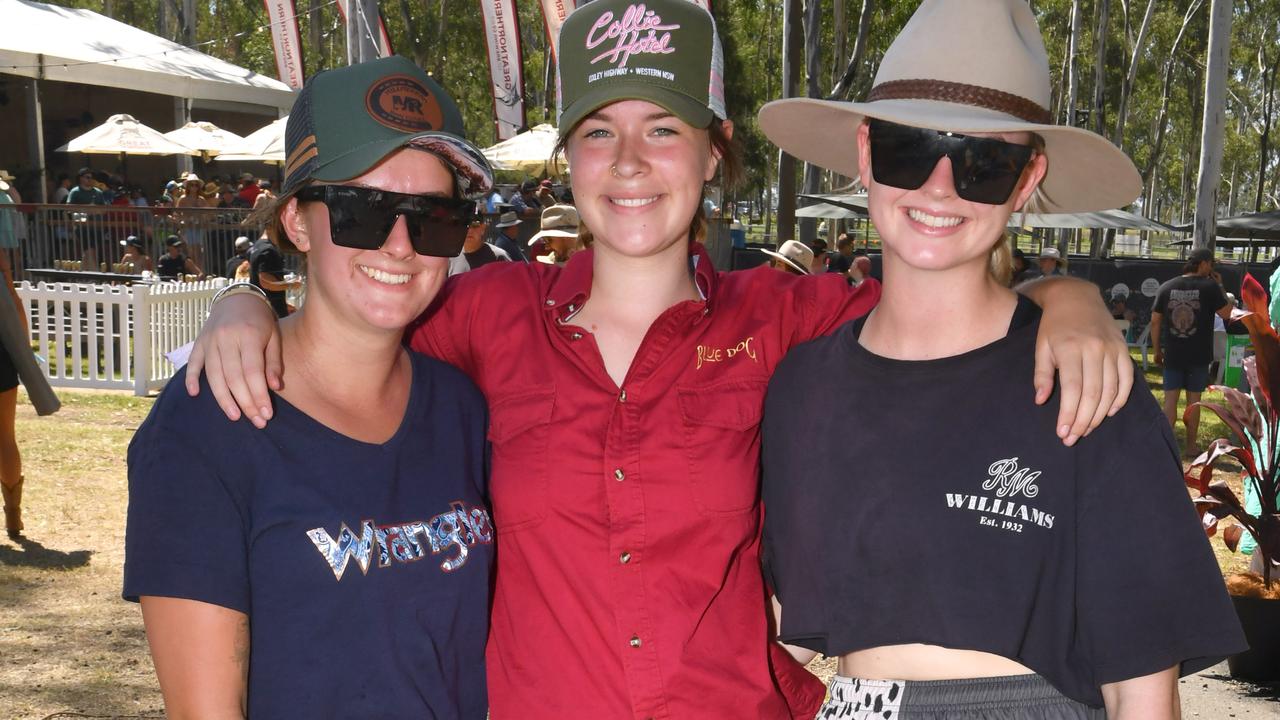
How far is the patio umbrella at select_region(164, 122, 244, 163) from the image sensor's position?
74.9 feet

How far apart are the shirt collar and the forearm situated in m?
1.21

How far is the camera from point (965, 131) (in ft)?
7.25

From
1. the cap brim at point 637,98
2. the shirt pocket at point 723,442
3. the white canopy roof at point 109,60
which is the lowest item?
the shirt pocket at point 723,442

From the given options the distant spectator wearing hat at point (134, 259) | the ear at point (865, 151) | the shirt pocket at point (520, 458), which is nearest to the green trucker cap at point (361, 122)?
the shirt pocket at point (520, 458)

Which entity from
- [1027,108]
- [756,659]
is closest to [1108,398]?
[1027,108]

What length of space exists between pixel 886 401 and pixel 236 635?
4.20 feet

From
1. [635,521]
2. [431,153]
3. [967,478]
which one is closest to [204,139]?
[431,153]

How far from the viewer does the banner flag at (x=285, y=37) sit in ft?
87.5

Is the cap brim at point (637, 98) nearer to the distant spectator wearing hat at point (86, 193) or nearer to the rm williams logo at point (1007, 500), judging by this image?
the rm williams logo at point (1007, 500)

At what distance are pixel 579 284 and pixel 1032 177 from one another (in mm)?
1055

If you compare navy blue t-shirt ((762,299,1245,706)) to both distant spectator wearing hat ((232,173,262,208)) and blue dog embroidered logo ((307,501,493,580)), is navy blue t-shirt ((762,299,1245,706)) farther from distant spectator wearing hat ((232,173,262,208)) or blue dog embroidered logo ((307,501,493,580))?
distant spectator wearing hat ((232,173,262,208))

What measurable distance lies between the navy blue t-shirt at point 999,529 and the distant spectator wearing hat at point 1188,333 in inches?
463

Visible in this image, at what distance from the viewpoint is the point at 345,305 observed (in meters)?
2.32

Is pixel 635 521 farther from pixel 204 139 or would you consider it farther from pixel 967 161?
pixel 204 139
